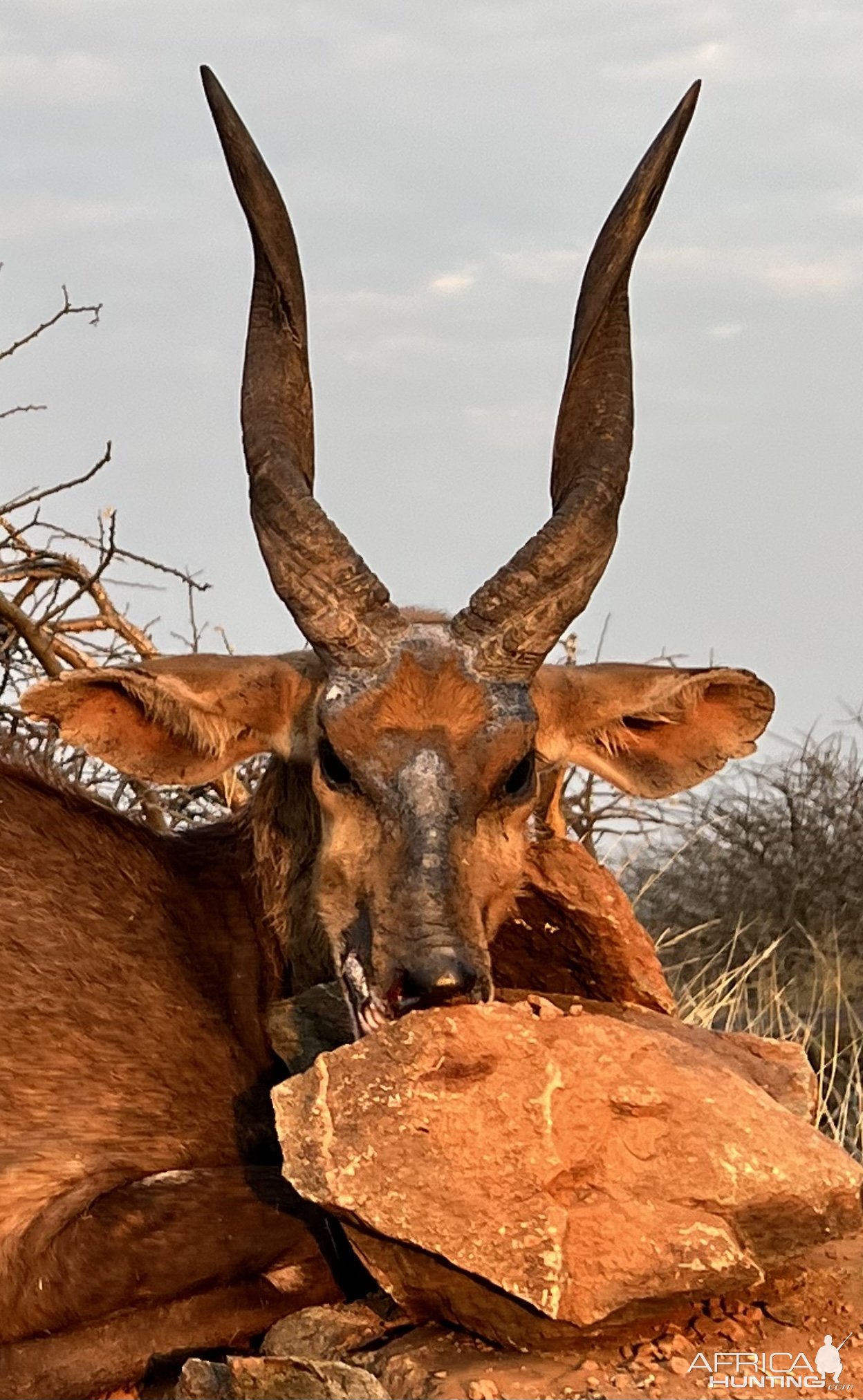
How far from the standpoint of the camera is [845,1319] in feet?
16.0

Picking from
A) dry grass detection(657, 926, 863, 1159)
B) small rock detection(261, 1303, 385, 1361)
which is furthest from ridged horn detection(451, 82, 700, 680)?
dry grass detection(657, 926, 863, 1159)

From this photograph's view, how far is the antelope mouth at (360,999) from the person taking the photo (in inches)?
203

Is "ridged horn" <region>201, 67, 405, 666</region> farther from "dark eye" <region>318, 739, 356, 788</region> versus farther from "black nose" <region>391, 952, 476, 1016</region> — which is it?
"black nose" <region>391, 952, 476, 1016</region>

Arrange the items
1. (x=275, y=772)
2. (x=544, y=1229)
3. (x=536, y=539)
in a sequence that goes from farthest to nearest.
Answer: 1. (x=275, y=772)
2. (x=536, y=539)
3. (x=544, y=1229)

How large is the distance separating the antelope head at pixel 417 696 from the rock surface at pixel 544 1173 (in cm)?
28

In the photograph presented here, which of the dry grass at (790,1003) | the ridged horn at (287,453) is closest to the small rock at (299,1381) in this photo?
the ridged horn at (287,453)

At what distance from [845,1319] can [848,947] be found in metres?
7.68

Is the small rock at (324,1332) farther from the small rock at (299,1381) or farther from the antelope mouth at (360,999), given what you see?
the antelope mouth at (360,999)

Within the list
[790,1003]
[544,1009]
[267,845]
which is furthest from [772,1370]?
[790,1003]

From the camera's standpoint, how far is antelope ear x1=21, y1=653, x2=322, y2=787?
19.7 feet

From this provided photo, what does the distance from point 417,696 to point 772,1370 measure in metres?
2.18

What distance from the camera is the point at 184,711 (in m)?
6.11

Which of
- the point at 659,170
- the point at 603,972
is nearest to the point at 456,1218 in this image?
the point at 603,972

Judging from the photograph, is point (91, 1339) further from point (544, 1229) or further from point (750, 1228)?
point (750, 1228)
